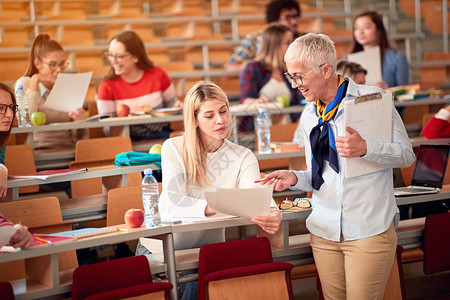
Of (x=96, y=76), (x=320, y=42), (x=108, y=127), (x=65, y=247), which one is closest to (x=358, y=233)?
(x=320, y=42)

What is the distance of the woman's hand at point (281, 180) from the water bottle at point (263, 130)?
1.22 metres

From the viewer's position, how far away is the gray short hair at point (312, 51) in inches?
77.9

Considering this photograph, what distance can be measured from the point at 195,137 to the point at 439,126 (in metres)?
1.75

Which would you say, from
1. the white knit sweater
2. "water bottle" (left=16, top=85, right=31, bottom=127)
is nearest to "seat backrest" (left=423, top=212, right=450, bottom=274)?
the white knit sweater

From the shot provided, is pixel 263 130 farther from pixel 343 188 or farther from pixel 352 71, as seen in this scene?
pixel 343 188

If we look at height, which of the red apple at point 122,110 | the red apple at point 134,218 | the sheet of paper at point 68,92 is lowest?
the red apple at point 134,218

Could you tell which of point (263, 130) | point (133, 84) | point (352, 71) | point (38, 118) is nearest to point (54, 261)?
point (38, 118)

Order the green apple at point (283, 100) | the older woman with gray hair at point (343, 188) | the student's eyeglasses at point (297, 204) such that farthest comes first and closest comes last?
1. the green apple at point (283, 100)
2. the student's eyeglasses at point (297, 204)
3. the older woman with gray hair at point (343, 188)

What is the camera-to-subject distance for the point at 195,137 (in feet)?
7.72

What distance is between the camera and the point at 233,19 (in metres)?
6.55

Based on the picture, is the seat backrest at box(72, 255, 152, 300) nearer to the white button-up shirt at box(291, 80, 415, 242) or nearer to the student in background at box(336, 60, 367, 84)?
the white button-up shirt at box(291, 80, 415, 242)

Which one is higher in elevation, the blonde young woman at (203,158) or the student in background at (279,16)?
the student in background at (279,16)

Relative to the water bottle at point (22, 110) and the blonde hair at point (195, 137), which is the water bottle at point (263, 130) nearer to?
the blonde hair at point (195, 137)

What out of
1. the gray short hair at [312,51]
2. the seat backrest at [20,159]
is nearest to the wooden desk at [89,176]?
the seat backrest at [20,159]
